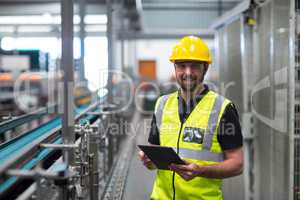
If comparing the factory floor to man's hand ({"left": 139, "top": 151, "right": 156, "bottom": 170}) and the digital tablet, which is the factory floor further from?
the digital tablet

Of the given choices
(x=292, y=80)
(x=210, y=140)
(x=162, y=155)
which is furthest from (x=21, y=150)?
(x=292, y=80)

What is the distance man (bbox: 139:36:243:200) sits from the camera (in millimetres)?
1617

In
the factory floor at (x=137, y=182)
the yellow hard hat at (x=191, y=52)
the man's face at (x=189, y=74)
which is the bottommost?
the factory floor at (x=137, y=182)

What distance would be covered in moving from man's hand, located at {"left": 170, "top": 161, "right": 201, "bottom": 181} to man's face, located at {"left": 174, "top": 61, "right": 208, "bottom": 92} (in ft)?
1.29

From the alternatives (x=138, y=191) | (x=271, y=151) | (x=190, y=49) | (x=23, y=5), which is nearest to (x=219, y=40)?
(x=271, y=151)

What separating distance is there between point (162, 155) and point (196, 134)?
9.1 inches

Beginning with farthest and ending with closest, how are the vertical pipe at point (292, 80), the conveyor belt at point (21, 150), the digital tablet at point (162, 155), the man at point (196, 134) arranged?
the vertical pipe at point (292, 80) → the man at point (196, 134) → the digital tablet at point (162, 155) → the conveyor belt at point (21, 150)

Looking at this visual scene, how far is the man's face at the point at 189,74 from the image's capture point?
1710 mm

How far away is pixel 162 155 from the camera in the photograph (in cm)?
153

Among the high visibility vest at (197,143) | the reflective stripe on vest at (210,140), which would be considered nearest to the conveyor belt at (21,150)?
the high visibility vest at (197,143)

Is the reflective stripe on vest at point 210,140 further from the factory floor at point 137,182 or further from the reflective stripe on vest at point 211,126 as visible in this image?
the factory floor at point 137,182

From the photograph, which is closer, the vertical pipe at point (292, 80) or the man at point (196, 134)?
the man at point (196, 134)

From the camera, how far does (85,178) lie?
187 cm

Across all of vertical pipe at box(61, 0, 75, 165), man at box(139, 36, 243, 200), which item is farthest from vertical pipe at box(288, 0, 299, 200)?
vertical pipe at box(61, 0, 75, 165)
